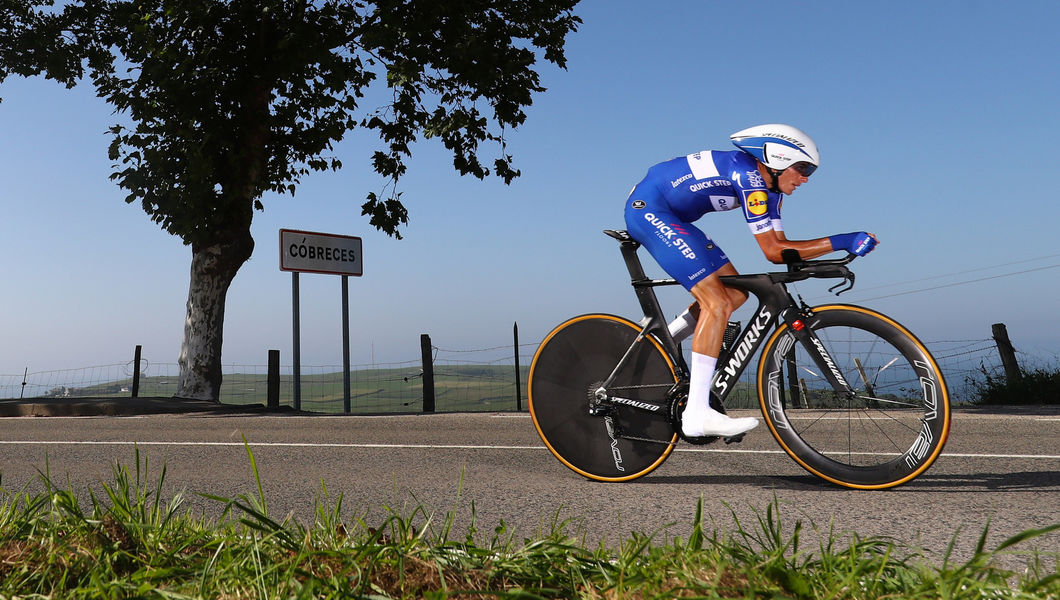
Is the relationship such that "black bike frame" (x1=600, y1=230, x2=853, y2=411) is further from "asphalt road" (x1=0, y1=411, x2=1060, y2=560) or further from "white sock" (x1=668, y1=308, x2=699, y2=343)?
"asphalt road" (x1=0, y1=411, x2=1060, y2=560)

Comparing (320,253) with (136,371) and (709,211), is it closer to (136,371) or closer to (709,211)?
(136,371)

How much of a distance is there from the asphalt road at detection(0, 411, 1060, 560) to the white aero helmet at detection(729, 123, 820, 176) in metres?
1.88

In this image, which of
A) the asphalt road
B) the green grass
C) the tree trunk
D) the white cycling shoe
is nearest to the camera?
the green grass

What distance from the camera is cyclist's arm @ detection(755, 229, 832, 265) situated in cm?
437

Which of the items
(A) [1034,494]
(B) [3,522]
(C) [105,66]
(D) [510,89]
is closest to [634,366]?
(A) [1034,494]

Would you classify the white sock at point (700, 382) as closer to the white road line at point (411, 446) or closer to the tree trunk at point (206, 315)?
the white road line at point (411, 446)

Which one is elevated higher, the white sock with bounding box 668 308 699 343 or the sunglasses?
the sunglasses

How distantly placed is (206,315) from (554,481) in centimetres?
1342

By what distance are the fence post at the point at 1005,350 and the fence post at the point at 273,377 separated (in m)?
15.4

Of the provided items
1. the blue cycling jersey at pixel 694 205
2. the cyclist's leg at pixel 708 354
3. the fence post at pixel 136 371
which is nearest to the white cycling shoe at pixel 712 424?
the cyclist's leg at pixel 708 354

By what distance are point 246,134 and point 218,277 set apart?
305cm

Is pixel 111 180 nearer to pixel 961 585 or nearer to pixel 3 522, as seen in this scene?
pixel 3 522

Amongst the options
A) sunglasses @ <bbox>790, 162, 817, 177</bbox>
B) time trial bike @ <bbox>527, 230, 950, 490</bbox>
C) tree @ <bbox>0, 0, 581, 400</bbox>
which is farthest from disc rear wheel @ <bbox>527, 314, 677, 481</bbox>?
tree @ <bbox>0, 0, 581, 400</bbox>

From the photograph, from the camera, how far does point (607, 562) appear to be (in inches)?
92.9
